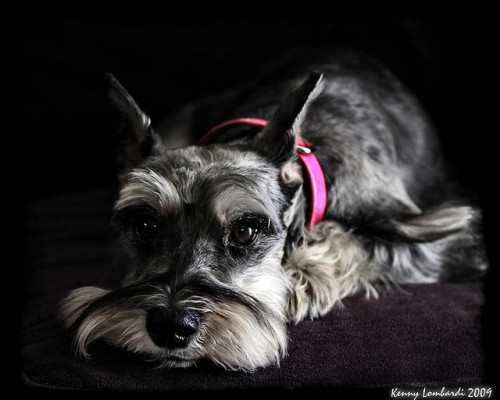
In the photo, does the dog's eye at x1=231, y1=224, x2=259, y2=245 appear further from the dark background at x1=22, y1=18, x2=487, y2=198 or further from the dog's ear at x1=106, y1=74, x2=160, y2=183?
the dark background at x1=22, y1=18, x2=487, y2=198

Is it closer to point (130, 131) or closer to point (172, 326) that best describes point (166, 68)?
point (130, 131)

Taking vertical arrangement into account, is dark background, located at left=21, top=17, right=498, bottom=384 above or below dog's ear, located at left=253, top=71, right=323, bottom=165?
below

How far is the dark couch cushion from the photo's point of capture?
6.27 feet

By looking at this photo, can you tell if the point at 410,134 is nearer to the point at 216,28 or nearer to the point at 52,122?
the point at 216,28

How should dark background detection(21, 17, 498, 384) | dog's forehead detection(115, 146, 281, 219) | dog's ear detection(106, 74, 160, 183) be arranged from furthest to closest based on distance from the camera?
dark background detection(21, 17, 498, 384)
dog's ear detection(106, 74, 160, 183)
dog's forehead detection(115, 146, 281, 219)

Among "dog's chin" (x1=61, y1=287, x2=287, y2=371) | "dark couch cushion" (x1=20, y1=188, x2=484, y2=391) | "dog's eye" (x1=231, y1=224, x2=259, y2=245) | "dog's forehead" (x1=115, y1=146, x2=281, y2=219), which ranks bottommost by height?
"dark couch cushion" (x1=20, y1=188, x2=484, y2=391)

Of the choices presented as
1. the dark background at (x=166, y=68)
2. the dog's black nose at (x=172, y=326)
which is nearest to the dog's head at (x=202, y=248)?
the dog's black nose at (x=172, y=326)

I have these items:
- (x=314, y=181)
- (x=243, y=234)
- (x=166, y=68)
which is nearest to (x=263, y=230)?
(x=243, y=234)

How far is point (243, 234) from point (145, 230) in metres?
0.42

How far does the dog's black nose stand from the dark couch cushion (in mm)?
144

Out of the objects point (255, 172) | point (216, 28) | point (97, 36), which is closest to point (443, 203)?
point (255, 172)

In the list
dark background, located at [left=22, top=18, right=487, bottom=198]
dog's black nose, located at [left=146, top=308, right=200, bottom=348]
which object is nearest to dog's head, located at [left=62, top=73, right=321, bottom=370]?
dog's black nose, located at [left=146, top=308, right=200, bottom=348]

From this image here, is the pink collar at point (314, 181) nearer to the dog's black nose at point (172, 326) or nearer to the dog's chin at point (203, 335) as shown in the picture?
the dog's chin at point (203, 335)

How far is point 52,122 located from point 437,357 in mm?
3120
